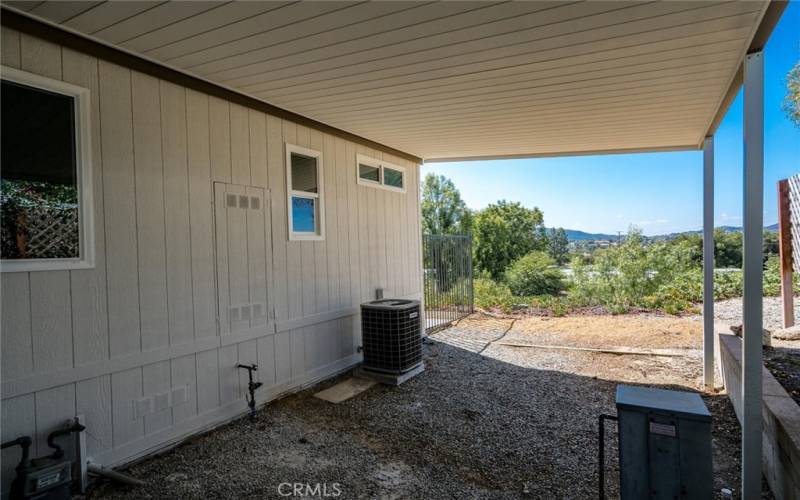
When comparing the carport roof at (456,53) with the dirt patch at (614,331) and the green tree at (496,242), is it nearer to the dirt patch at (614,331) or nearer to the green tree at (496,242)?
the dirt patch at (614,331)

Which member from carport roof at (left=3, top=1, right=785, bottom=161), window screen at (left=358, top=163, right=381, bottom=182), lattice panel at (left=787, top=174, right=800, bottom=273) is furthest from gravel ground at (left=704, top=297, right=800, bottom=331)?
window screen at (left=358, top=163, right=381, bottom=182)

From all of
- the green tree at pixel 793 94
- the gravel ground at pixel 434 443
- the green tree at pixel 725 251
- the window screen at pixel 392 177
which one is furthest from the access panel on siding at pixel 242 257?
the green tree at pixel 725 251

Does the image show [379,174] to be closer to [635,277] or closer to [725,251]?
[635,277]

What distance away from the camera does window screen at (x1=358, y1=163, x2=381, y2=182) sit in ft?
17.1

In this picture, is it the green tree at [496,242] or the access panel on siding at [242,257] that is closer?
the access panel on siding at [242,257]

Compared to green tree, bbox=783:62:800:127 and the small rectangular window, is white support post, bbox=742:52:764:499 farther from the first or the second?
the small rectangular window

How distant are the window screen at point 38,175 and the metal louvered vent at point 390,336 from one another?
8.84 feet

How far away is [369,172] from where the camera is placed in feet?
17.7

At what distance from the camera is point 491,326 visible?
743cm

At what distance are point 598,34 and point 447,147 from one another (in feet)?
10.6

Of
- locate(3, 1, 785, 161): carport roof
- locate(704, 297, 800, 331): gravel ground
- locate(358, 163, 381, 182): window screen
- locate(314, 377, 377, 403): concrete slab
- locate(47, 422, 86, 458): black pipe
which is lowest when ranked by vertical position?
locate(314, 377, 377, 403): concrete slab

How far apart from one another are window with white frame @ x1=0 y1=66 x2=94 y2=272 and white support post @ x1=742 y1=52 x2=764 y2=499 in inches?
151

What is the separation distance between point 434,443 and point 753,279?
226cm

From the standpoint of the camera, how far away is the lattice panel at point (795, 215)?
4461 millimetres
